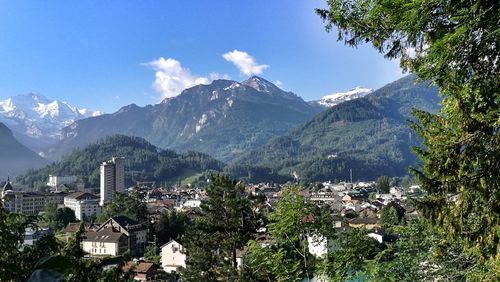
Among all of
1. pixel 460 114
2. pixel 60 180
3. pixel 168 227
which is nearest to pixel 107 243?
pixel 168 227

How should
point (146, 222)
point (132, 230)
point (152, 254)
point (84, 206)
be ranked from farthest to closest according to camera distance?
point (84, 206)
point (146, 222)
point (132, 230)
point (152, 254)

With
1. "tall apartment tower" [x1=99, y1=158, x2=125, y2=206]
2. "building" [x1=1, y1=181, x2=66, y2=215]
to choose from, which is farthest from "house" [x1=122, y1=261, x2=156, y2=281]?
"tall apartment tower" [x1=99, y1=158, x2=125, y2=206]

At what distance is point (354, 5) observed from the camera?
5184 mm

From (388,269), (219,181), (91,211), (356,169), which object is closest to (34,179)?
(91,211)

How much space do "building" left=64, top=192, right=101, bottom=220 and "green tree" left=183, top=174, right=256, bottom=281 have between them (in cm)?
7514

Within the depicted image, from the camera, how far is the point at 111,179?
387 ft

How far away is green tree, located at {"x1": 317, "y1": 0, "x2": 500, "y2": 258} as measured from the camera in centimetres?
418

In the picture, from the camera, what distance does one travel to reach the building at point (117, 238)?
5388cm

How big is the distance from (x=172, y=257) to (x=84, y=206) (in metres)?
52.4

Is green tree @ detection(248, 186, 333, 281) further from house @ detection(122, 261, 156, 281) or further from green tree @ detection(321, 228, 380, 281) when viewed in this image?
house @ detection(122, 261, 156, 281)

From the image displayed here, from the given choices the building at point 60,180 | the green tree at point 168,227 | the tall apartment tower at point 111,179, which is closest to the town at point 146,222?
the tall apartment tower at point 111,179

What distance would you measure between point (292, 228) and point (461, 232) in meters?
3.61

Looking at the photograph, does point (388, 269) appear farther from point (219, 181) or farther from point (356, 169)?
point (356, 169)

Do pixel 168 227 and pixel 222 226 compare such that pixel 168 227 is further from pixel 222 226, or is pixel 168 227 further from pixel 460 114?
pixel 460 114
